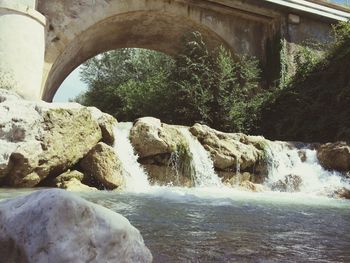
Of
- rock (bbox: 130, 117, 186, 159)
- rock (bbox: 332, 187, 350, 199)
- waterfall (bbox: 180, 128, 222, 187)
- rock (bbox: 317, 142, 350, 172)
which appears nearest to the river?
rock (bbox: 130, 117, 186, 159)

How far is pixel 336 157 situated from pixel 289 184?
1.30 m

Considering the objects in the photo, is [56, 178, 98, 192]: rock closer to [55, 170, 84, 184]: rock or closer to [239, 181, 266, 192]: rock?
[55, 170, 84, 184]: rock

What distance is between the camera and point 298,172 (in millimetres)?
9000

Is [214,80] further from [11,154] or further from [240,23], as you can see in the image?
[11,154]

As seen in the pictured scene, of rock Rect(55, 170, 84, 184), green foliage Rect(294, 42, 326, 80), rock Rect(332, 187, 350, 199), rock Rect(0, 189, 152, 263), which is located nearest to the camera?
rock Rect(0, 189, 152, 263)

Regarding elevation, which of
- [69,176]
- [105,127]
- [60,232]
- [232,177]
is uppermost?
[105,127]

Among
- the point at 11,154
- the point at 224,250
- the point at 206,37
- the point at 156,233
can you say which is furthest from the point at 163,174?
the point at 206,37

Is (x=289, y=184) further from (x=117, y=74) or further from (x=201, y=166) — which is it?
(x=117, y=74)

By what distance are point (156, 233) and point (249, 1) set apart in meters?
11.1

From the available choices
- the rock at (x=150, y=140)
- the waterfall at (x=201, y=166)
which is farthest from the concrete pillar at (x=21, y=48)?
the waterfall at (x=201, y=166)

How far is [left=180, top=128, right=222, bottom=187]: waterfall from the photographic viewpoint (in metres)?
8.14

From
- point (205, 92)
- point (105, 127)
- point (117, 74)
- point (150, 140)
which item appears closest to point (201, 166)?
point (150, 140)

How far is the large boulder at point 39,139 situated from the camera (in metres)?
5.91

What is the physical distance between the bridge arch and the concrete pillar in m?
0.76
